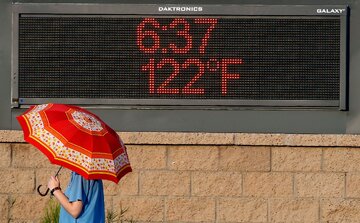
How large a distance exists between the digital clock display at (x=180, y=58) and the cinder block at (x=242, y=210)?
101 cm

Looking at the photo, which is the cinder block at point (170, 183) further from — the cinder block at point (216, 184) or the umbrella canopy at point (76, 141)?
the umbrella canopy at point (76, 141)

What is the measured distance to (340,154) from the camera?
11.1 m

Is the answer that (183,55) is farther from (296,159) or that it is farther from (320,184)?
(320,184)

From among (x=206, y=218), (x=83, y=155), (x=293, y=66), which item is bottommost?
(x=206, y=218)

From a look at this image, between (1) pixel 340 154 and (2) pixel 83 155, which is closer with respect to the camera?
(2) pixel 83 155

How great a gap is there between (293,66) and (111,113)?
74.4 inches

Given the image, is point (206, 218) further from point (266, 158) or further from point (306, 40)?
point (306, 40)

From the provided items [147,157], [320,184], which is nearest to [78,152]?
[147,157]

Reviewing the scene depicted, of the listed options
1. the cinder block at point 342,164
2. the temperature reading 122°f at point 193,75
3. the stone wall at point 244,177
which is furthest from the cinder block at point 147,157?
the cinder block at point 342,164

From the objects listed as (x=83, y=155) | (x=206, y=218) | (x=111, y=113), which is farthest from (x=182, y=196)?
(x=83, y=155)

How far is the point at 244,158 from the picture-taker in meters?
11.1

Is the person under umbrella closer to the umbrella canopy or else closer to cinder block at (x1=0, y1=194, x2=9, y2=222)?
the umbrella canopy

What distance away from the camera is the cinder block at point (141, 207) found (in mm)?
11117

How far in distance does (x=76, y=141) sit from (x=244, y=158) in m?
4.10
